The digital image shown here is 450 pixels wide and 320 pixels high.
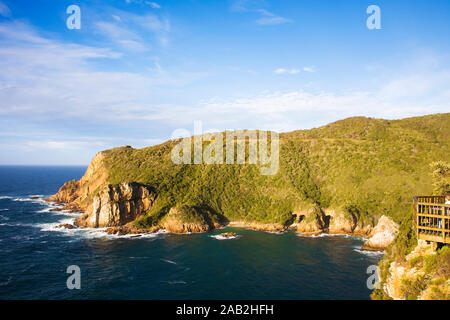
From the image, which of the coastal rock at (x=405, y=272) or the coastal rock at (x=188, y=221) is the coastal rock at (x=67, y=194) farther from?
the coastal rock at (x=405, y=272)

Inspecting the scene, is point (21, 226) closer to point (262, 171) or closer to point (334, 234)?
point (262, 171)

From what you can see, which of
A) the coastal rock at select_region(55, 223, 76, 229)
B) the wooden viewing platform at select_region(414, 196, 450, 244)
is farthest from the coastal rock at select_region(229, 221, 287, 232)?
the wooden viewing platform at select_region(414, 196, 450, 244)

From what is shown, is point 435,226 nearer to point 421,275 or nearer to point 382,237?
point 421,275

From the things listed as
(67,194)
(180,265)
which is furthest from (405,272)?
(67,194)

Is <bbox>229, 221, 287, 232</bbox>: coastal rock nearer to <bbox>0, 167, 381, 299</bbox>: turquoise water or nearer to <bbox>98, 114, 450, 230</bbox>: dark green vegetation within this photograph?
<bbox>98, 114, 450, 230</bbox>: dark green vegetation

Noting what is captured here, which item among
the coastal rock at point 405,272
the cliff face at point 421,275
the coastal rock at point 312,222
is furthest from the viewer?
the coastal rock at point 312,222

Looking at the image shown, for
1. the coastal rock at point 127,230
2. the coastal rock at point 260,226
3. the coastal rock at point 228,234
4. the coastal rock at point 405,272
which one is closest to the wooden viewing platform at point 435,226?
the coastal rock at point 405,272

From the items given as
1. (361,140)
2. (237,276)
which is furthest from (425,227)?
(361,140)
